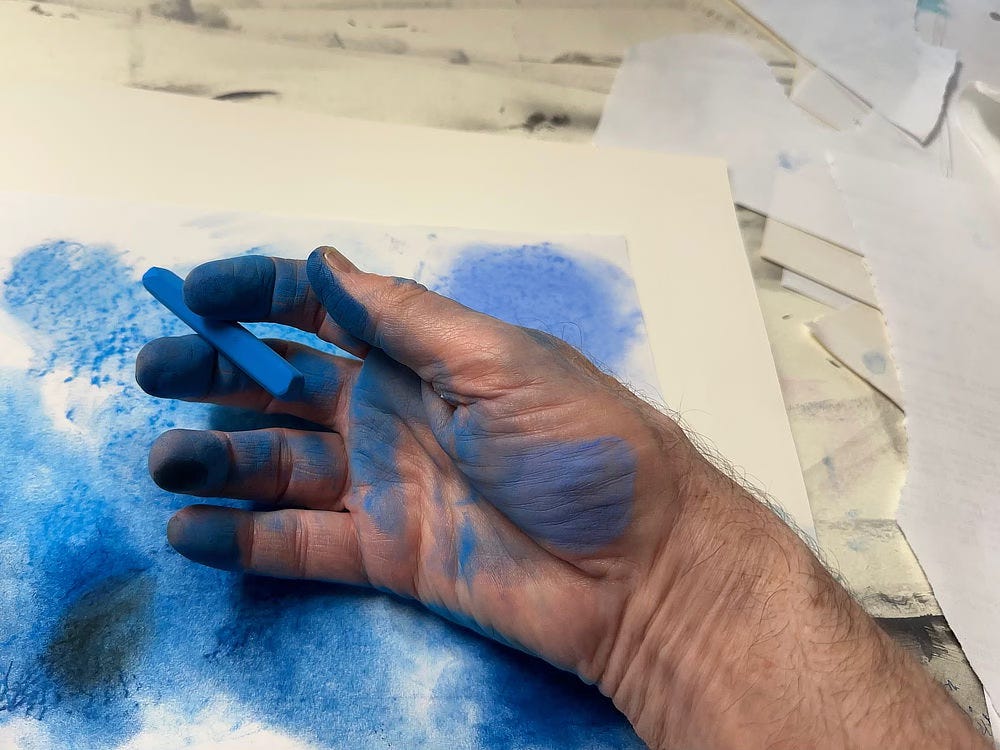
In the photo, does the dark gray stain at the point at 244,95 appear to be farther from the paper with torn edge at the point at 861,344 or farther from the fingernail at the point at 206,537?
the paper with torn edge at the point at 861,344

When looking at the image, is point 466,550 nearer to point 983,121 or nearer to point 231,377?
Answer: point 231,377

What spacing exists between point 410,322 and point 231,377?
0.25m

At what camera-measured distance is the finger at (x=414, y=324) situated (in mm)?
847

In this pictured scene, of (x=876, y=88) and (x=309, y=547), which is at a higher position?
(x=876, y=88)

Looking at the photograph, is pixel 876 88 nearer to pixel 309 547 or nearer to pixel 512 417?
pixel 512 417

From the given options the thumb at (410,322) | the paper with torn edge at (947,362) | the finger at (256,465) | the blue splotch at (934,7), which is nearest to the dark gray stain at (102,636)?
the finger at (256,465)

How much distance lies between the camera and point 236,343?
2.93 feet

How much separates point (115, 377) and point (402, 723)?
568mm

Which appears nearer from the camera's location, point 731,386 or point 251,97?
point 731,386

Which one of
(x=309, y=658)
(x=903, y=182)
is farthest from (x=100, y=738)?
(x=903, y=182)

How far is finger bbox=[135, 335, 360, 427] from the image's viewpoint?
0.89 metres

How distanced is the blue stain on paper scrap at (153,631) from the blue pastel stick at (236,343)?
0.13m

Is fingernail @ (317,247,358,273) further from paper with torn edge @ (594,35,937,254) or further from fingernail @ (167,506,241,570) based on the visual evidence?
paper with torn edge @ (594,35,937,254)

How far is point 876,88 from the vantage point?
164 cm
